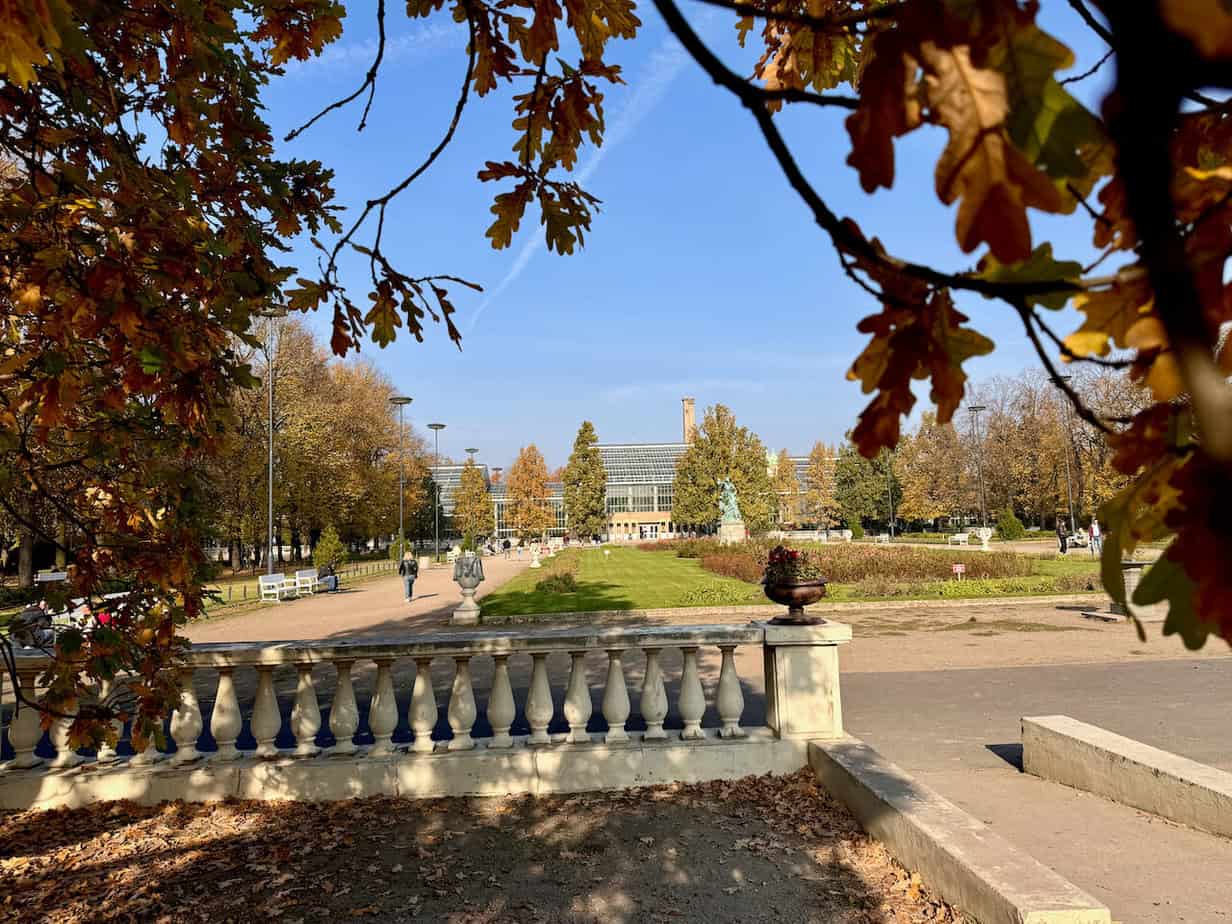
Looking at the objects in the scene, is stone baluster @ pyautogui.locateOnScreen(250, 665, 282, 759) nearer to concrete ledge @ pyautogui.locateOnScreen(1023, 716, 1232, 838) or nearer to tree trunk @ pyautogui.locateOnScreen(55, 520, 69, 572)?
tree trunk @ pyautogui.locateOnScreen(55, 520, 69, 572)

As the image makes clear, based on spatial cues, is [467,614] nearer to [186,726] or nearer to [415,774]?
[186,726]

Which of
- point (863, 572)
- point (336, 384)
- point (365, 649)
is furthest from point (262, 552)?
point (365, 649)

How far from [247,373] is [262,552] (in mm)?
44016

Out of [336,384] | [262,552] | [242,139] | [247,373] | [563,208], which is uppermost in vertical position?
[336,384]

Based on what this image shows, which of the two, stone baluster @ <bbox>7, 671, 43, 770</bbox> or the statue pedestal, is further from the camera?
the statue pedestal

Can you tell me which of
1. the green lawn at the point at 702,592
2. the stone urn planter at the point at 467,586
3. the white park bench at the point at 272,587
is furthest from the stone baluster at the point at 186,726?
the white park bench at the point at 272,587

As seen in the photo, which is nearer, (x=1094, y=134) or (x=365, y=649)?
(x=1094, y=134)

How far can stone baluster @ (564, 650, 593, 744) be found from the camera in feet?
15.6

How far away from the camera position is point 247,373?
2730mm

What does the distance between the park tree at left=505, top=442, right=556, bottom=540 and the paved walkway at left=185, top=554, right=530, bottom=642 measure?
109 ft

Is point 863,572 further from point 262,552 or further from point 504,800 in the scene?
point 262,552

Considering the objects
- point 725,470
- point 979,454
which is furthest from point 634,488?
point 979,454

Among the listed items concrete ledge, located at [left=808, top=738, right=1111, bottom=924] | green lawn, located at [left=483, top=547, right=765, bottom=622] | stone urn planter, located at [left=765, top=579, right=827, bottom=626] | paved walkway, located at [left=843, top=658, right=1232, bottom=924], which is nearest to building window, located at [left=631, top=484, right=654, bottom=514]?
green lawn, located at [left=483, top=547, right=765, bottom=622]

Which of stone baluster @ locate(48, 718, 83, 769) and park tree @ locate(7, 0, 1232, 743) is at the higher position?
park tree @ locate(7, 0, 1232, 743)
